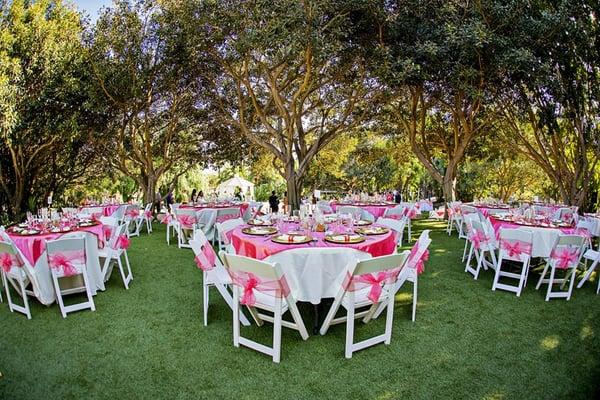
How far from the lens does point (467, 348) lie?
3715 millimetres

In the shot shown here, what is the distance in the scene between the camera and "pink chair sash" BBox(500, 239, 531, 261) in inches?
209

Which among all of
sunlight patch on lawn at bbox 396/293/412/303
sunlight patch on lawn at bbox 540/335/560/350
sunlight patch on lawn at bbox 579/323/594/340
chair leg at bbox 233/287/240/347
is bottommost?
sunlight patch on lawn at bbox 540/335/560/350

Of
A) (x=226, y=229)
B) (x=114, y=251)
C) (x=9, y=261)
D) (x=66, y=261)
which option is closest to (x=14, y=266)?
(x=9, y=261)

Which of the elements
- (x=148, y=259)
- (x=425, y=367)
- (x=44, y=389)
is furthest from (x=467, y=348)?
(x=148, y=259)

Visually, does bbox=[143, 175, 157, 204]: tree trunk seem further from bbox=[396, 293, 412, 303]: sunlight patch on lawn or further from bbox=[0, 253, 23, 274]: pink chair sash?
bbox=[396, 293, 412, 303]: sunlight patch on lawn

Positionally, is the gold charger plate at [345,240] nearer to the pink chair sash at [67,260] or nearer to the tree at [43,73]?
the pink chair sash at [67,260]

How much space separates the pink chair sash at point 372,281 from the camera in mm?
3355

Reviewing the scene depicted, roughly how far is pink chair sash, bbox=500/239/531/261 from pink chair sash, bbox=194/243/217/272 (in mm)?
4152

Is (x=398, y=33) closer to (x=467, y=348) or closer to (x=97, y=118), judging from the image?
(x=467, y=348)

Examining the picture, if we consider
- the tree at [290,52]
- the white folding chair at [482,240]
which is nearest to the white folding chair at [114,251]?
the tree at [290,52]

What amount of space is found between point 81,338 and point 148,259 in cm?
388

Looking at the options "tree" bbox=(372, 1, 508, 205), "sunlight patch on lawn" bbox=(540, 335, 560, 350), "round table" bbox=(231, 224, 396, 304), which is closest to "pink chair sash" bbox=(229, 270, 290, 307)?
"round table" bbox=(231, 224, 396, 304)

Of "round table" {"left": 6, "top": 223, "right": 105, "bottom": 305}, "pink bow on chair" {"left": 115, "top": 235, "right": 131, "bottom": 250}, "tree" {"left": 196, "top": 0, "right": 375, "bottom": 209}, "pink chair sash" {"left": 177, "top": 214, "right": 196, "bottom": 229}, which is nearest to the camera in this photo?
"round table" {"left": 6, "top": 223, "right": 105, "bottom": 305}

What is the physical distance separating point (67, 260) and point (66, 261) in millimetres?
17
